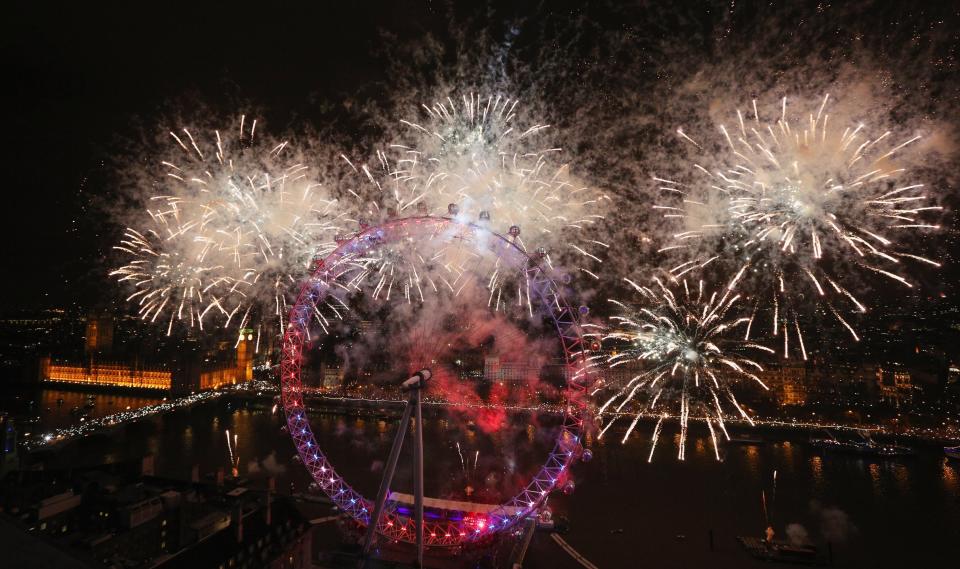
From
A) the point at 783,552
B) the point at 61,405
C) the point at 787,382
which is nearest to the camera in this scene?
the point at 783,552

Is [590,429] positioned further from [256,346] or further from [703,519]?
[256,346]

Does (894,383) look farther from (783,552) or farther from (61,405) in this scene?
(61,405)

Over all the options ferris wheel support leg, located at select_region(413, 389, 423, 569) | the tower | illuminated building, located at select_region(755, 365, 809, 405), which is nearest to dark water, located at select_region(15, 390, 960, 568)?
ferris wheel support leg, located at select_region(413, 389, 423, 569)

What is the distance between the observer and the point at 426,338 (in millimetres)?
13891

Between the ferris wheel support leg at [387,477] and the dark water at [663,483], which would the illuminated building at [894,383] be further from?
the ferris wheel support leg at [387,477]

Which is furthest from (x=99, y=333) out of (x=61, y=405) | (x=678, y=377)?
(x=678, y=377)

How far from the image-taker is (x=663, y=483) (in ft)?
77.6

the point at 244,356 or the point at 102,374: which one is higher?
the point at 244,356

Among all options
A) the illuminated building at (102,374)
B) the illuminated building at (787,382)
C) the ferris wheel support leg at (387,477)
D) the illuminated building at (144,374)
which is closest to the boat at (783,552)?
the ferris wheel support leg at (387,477)

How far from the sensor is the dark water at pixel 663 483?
17.4m

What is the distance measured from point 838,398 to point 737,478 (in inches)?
1018

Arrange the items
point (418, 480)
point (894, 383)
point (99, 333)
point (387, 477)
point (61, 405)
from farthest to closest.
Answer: point (99, 333) < point (894, 383) < point (61, 405) < point (387, 477) < point (418, 480)

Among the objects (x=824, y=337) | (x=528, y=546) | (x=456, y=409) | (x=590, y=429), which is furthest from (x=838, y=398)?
(x=528, y=546)

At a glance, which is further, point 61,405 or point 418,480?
point 61,405
